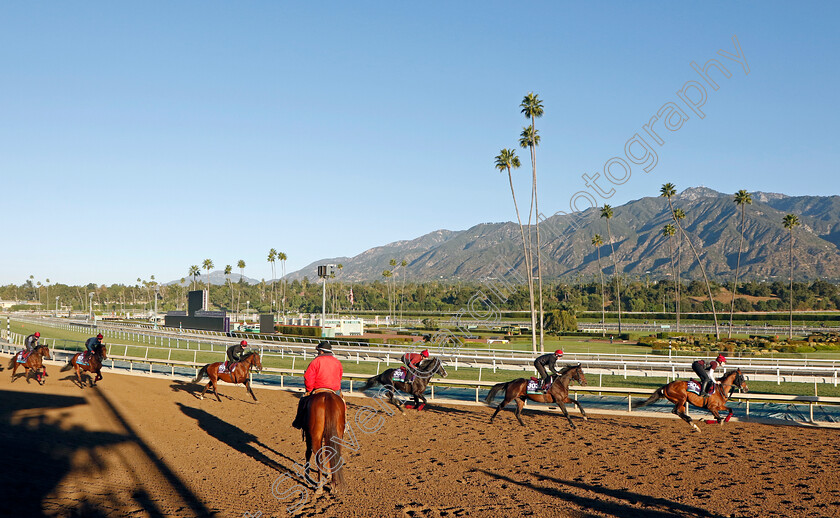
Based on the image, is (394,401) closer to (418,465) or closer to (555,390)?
(555,390)

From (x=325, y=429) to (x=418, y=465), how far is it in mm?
2728

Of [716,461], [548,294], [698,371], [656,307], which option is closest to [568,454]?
[716,461]

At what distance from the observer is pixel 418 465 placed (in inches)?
383

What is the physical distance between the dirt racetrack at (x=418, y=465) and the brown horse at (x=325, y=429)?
1.66ft

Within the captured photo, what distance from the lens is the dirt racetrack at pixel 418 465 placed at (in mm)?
7402

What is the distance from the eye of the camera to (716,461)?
987 cm

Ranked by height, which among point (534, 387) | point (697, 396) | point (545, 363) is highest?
point (545, 363)

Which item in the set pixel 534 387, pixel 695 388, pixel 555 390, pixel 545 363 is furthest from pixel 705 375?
pixel 534 387

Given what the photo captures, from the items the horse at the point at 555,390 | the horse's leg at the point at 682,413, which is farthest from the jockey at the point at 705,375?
the horse at the point at 555,390

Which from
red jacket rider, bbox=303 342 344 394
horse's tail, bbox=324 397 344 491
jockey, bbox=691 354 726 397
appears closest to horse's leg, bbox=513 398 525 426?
jockey, bbox=691 354 726 397

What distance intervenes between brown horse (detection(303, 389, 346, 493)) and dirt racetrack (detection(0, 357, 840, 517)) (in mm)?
505

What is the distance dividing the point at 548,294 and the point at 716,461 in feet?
363

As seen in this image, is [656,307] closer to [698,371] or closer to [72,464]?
[698,371]

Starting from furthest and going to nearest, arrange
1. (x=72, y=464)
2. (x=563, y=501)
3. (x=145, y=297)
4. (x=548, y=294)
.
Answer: (x=145, y=297) → (x=548, y=294) → (x=72, y=464) → (x=563, y=501)
